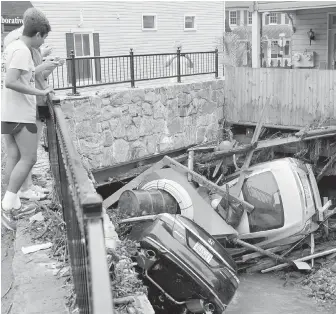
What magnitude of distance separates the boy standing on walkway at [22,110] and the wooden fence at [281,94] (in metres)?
9.22

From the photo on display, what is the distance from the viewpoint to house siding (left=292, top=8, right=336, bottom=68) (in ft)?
57.8

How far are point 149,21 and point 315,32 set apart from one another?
20.4 feet

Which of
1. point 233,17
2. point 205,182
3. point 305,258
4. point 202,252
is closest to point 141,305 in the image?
point 202,252

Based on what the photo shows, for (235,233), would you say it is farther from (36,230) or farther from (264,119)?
(36,230)

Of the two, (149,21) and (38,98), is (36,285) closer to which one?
(38,98)

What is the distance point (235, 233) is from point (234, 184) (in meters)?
1.32

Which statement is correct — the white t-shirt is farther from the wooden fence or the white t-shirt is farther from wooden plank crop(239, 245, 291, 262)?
the wooden fence

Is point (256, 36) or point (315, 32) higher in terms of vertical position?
point (315, 32)

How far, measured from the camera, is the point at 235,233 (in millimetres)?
9375

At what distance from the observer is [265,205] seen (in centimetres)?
975

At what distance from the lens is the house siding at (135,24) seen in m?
16.7

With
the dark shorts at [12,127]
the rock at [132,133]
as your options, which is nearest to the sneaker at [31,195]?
the dark shorts at [12,127]

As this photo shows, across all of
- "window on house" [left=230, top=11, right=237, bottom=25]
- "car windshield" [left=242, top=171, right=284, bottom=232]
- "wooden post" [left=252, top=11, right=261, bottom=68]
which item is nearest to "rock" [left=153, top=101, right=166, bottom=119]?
"car windshield" [left=242, top=171, right=284, bottom=232]

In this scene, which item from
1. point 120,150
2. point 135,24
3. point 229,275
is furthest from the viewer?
point 135,24
